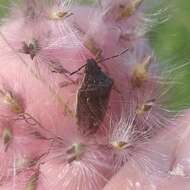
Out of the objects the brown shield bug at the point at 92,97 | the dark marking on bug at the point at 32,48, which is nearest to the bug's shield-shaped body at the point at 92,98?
the brown shield bug at the point at 92,97

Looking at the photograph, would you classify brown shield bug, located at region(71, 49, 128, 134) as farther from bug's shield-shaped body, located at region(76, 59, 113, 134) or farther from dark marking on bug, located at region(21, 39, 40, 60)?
dark marking on bug, located at region(21, 39, 40, 60)

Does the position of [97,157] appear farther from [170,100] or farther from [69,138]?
[170,100]

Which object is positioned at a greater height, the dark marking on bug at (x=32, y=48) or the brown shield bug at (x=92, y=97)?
the dark marking on bug at (x=32, y=48)

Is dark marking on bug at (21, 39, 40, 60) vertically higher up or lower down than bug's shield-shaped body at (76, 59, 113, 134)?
higher up

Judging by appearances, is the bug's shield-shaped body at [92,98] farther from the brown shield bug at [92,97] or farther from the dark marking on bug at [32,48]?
the dark marking on bug at [32,48]

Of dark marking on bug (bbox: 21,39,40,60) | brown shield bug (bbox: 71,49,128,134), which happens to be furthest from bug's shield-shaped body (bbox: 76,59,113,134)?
dark marking on bug (bbox: 21,39,40,60)

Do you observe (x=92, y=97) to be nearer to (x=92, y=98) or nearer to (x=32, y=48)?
(x=92, y=98)

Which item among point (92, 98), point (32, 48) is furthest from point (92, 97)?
point (32, 48)

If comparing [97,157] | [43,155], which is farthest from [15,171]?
[97,157]
